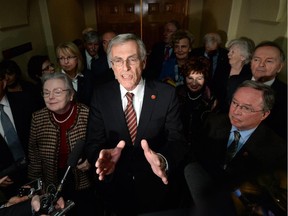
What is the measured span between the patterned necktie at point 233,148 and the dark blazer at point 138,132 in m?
0.33

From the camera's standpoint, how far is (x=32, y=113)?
1.90 m

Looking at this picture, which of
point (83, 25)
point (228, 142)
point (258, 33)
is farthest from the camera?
point (83, 25)

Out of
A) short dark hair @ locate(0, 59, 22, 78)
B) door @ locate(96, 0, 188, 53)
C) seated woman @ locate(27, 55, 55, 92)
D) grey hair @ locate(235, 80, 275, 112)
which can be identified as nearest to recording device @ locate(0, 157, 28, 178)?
short dark hair @ locate(0, 59, 22, 78)

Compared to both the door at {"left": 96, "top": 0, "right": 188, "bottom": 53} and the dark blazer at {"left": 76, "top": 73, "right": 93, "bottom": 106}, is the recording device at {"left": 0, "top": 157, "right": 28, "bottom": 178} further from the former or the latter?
the door at {"left": 96, "top": 0, "right": 188, "bottom": 53}

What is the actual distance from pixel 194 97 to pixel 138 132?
99cm

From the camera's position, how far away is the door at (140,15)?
5699mm

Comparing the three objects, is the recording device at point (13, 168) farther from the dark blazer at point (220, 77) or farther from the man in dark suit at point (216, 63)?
the man in dark suit at point (216, 63)

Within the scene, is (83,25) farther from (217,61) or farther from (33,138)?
(33,138)

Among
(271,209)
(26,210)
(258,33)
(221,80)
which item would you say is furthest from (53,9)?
(271,209)

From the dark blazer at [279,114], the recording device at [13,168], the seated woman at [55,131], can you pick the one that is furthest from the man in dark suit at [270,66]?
the recording device at [13,168]

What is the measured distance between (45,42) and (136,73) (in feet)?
10.0

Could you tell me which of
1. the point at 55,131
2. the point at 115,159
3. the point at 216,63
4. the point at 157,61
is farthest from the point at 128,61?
the point at 216,63

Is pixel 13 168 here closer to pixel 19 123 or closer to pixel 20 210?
pixel 20 210

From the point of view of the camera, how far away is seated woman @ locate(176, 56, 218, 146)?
2.15m
